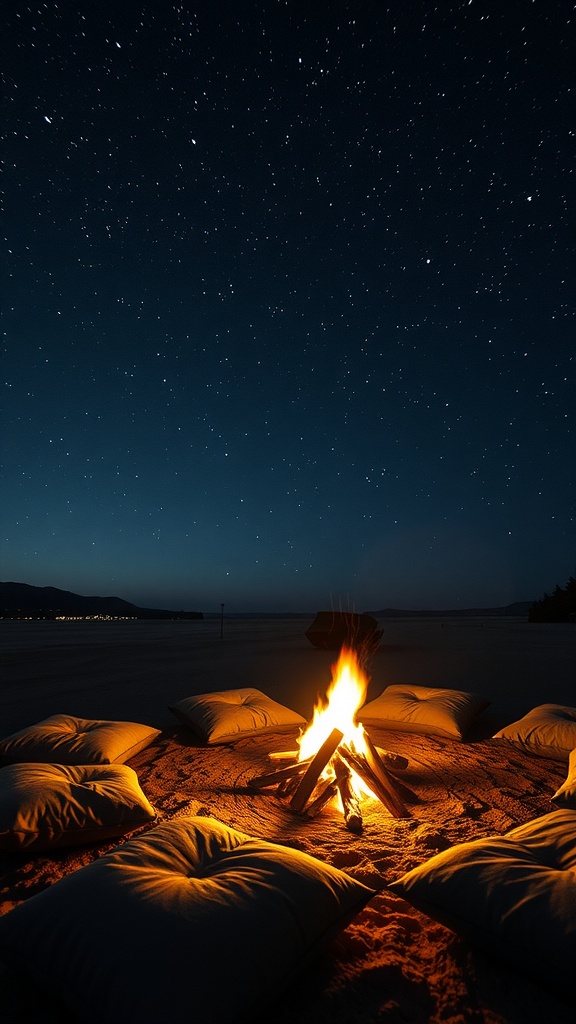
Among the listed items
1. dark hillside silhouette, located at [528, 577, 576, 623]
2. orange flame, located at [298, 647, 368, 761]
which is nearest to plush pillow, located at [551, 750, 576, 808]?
orange flame, located at [298, 647, 368, 761]

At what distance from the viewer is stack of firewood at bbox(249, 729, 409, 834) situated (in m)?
3.79

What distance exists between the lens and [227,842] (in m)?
2.51

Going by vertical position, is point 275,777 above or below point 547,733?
below

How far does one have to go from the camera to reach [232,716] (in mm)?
5625

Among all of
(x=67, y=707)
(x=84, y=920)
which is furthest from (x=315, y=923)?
(x=67, y=707)

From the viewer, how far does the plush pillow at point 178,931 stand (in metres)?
1.64

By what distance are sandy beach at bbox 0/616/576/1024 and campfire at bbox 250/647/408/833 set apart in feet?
0.36

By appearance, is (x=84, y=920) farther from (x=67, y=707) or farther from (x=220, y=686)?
(x=220, y=686)

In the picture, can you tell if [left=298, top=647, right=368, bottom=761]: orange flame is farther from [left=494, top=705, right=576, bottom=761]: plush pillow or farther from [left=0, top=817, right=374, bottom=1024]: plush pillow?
[left=0, top=817, right=374, bottom=1024]: plush pillow

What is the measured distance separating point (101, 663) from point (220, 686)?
4.90 metres

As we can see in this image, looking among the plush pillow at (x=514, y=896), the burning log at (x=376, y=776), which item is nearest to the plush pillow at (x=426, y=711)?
the burning log at (x=376, y=776)

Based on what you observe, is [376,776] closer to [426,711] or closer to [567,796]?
[567,796]

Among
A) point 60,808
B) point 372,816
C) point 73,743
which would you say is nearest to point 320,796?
point 372,816

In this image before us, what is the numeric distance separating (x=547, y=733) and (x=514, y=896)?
10.9ft
